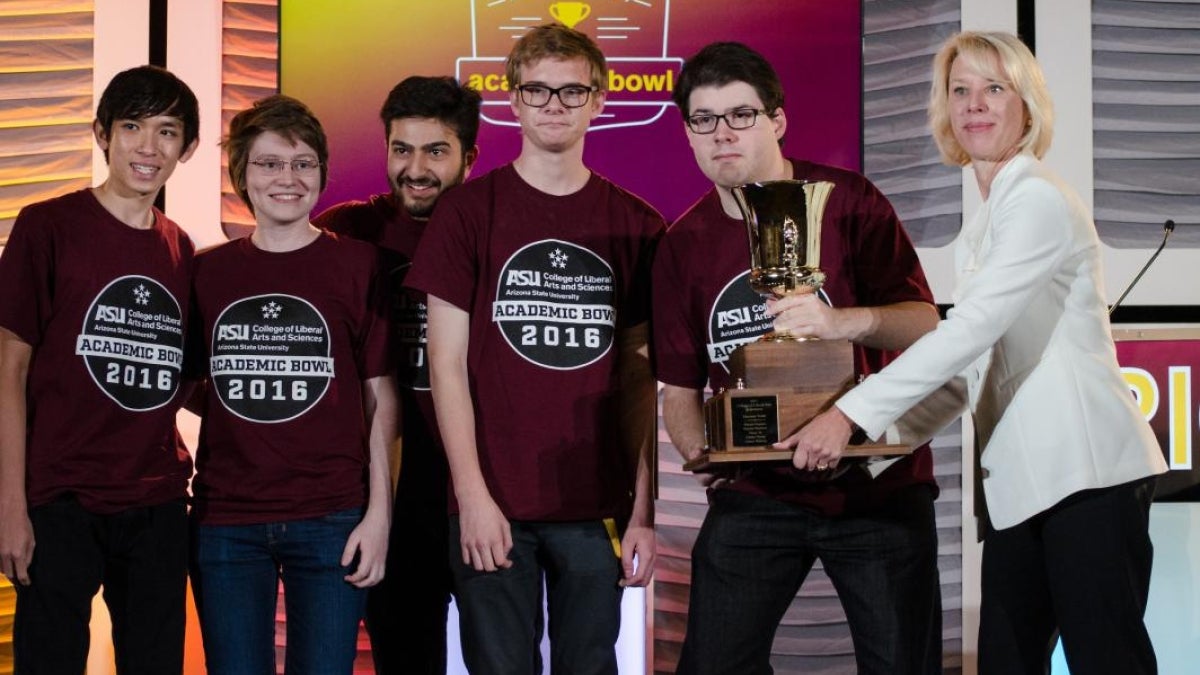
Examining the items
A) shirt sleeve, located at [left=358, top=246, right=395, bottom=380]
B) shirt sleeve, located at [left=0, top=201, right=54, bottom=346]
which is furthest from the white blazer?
shirt sleeve, located at [left=0, top=201, right=54, bottom=346]

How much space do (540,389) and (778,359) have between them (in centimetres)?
65

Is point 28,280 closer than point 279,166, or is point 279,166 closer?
point 28,280

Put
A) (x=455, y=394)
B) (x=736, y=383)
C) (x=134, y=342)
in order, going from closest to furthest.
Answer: (x=736, y=383)
(x=455, y=394)
(x=134, y=342)

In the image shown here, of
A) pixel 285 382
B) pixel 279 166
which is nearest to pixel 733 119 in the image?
pixel 279 166

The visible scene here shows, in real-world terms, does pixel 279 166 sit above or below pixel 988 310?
above

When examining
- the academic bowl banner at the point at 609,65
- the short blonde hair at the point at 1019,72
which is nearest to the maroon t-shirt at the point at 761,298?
the short blonde hair at the point at 1019,72

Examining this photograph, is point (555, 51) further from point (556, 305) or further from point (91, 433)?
point (91, 433)

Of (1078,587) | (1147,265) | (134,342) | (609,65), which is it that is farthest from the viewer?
(609,65)

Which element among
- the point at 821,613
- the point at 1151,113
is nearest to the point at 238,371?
the point at 821,613

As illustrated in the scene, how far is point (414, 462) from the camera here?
369cm

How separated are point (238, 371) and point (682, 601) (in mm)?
2070

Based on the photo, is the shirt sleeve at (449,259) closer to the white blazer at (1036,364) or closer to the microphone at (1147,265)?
the white blazer at (1036,364)

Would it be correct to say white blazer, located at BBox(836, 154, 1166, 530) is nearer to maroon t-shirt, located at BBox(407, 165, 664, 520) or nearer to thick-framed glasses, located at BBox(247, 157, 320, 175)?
maroon t-shirt, located at BBox(407, 165, 664, 520)

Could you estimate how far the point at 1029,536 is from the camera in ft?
9.44
